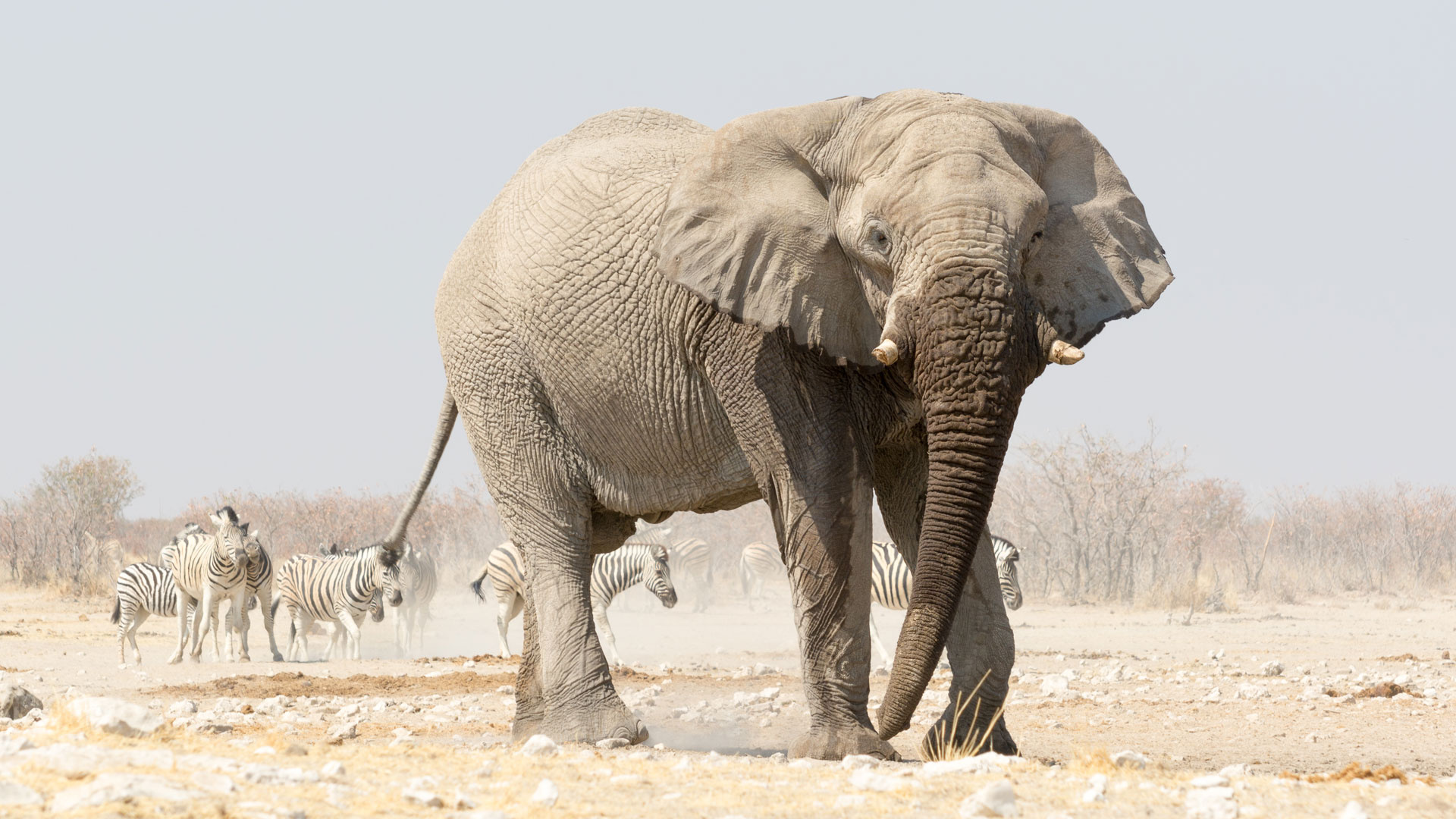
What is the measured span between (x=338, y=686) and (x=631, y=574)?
7467 millimetres

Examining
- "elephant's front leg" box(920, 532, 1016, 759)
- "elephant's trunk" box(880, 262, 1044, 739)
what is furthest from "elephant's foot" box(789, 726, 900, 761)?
"elephant's trunk" box(880, 262, 1044, 739)

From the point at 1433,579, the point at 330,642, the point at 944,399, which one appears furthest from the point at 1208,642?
the point at 1433,579

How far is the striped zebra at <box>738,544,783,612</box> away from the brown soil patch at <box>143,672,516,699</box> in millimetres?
15033

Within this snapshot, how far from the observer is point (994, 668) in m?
6.79

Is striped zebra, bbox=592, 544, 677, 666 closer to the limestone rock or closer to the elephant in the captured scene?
the limestone rock

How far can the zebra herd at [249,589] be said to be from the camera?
17578 millimetres

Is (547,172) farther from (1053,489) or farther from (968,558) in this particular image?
(1053,489)

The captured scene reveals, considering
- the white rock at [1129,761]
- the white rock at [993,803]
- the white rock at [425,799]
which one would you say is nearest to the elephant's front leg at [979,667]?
the white rock at [1129,761]

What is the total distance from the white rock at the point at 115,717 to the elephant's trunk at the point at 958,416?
2822 millimetres

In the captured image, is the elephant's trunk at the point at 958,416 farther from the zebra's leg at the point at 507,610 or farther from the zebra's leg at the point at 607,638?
the zebra's leg at the point at 507,610

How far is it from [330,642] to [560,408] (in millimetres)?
13996

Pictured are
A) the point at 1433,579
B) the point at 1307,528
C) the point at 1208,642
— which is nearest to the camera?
the point at 1208,642

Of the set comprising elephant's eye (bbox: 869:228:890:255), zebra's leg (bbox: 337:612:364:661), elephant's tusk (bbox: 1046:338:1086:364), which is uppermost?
elephant's eye (bbox: 869:228:890:255)

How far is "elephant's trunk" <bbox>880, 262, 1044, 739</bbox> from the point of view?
212 inches
